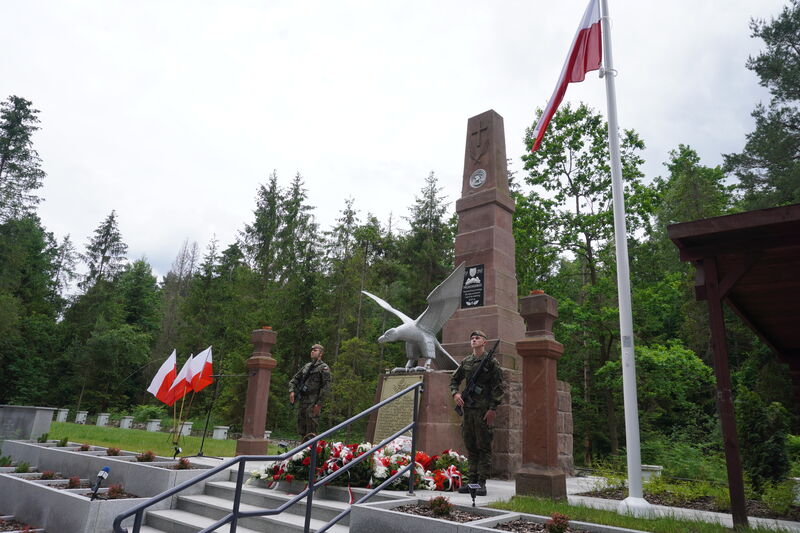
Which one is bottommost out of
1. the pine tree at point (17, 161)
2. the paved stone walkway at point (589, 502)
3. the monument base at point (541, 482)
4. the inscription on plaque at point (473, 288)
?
the paved stone walkway at point (589, 502)

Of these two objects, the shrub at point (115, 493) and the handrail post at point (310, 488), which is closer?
the handrail post at point (310, 488)

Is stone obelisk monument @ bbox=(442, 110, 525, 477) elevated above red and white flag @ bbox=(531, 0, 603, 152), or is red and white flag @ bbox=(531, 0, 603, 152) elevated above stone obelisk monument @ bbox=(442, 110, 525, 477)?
red and white flag @ bbox=(531, 0, 603, 152)

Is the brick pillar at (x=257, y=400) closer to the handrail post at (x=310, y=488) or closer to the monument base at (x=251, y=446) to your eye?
the monument base at (x=251, y=446)

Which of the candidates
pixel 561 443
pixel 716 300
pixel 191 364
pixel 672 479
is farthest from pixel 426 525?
pixel 191 364

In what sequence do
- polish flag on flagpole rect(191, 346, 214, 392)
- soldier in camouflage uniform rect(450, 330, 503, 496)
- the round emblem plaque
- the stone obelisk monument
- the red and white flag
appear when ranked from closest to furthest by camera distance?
soldier in camouflage uniform rect(450, 330, 503, 496) → the red and white flag → the stone obelisk monument → polish flag on flagpole rect(191, 346, 214, 392) → the round emblem plaque

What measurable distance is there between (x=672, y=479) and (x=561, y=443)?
2.06 metres

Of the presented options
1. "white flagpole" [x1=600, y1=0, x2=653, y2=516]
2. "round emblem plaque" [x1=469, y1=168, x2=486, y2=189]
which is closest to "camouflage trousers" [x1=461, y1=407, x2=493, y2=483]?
"white flagpole" [x1=600, y1=0, x2=653, y2=516]

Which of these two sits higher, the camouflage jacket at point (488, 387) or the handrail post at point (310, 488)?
the camouflage jacket at point (488, 387)

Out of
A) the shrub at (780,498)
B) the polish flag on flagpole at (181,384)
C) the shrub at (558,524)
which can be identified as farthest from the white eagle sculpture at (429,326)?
the shrub at (558,524)

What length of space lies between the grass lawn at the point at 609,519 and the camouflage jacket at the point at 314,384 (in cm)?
399

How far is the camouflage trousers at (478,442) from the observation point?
6070 mm

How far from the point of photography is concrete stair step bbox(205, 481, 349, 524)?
541 centimetres

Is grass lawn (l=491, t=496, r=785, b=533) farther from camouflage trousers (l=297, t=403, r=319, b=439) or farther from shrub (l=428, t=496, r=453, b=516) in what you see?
camouflage trousers (l=297, t=403, r=319, b=439)

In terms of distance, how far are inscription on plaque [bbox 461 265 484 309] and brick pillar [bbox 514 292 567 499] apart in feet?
12.5
